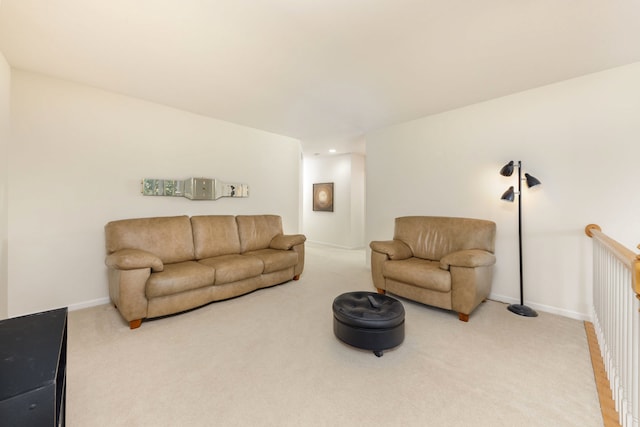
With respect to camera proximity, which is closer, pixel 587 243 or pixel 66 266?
pixel 587 243


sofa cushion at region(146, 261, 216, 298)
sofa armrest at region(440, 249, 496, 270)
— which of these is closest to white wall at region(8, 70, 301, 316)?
sofa cushion at region(146, 261, 216, 298)

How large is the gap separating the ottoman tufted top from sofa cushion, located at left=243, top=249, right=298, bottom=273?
4.44 feet

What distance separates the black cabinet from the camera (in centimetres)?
71

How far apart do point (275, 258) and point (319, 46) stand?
246 cm

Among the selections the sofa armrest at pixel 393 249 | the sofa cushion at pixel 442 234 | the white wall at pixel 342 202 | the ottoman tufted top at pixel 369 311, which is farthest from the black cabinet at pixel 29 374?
the white wall at pixel 342 202

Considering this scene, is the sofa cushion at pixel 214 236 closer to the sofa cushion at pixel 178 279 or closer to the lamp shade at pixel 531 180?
the sofa cushion at pixel 178 279

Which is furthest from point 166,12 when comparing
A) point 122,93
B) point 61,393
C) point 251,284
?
point 251,284

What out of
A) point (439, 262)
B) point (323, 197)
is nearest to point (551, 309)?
point (439, 262)

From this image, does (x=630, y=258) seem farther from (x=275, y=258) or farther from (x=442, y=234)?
(x=275, y=258)

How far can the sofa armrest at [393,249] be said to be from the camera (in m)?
3.09

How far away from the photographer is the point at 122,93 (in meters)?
2.99

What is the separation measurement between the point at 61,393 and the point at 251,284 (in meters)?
2.06

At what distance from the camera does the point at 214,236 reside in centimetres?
344

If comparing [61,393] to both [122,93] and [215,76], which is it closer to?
[215,76]
